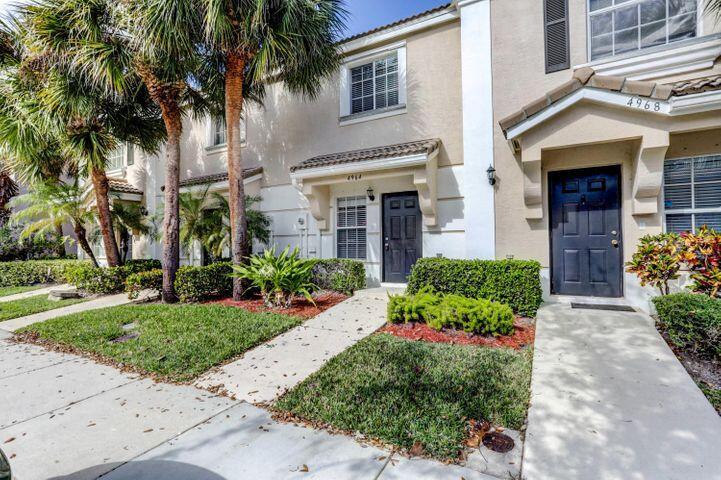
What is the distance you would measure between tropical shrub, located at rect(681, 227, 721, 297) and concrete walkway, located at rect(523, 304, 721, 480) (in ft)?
3.97

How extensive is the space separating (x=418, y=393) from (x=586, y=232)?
570cm

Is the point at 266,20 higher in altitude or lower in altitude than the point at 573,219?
higher

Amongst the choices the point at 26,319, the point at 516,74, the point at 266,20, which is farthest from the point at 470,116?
the point at 26,319

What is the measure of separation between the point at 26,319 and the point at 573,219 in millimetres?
12728

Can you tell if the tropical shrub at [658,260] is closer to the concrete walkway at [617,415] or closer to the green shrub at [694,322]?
the green shrub at [694,322]

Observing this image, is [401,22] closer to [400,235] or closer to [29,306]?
[400,235]

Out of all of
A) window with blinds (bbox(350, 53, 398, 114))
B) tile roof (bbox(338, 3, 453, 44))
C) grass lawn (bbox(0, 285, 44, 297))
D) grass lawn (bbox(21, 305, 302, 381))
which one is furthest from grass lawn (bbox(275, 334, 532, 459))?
grass lawn (bbox(0, 285, 44, 297))

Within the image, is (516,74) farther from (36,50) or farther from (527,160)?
(36,50)

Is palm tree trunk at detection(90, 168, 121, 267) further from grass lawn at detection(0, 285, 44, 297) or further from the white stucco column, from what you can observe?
the white stucco column

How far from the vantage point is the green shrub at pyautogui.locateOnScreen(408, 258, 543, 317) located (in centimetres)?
635

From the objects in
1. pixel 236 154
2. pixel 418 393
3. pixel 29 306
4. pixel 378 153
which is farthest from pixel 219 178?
pixel 418 393

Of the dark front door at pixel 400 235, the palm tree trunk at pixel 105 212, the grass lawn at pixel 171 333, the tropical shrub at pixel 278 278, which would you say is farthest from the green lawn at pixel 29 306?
the dark front door at pixel 400 235

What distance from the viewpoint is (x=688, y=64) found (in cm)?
635

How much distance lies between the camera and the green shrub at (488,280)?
6.35 m
